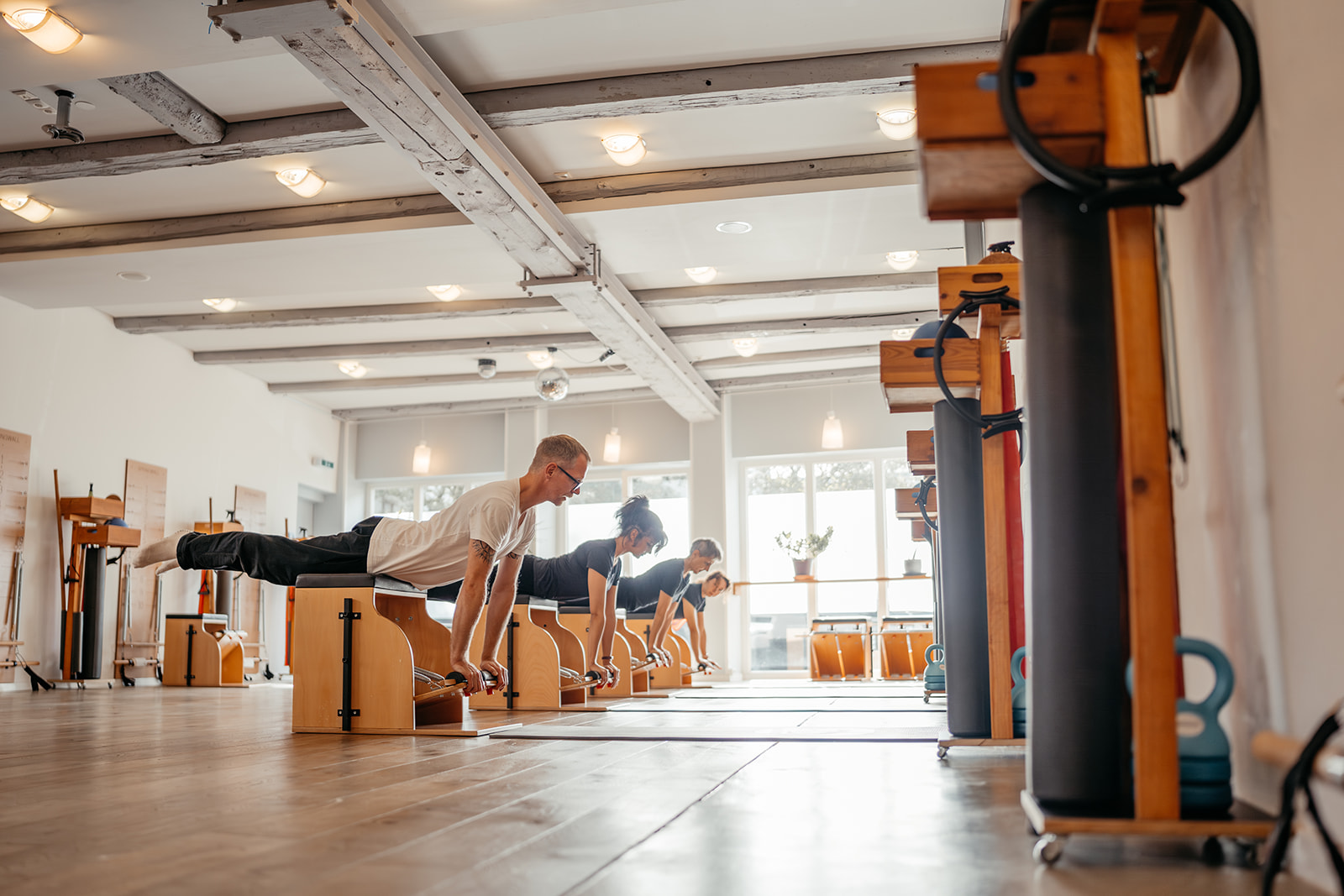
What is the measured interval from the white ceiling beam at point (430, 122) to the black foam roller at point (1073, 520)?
342 cm

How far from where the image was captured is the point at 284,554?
396 cm

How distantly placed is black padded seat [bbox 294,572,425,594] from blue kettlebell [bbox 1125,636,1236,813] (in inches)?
111

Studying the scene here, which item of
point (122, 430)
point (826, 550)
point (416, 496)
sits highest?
point (122, 430)

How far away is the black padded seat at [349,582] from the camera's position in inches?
140

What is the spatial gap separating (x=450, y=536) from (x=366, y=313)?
232 inches

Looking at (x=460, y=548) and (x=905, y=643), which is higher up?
(x=460, y=548)

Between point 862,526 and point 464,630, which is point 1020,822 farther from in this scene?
point 862,526

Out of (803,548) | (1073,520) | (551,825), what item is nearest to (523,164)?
(551,825)

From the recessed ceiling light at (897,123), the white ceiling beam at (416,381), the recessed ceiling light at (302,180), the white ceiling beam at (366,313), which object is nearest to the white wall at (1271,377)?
the recessed ceiling light at (897,123)

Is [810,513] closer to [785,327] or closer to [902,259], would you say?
[785,327]

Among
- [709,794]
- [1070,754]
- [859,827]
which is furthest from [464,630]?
[1070,754]

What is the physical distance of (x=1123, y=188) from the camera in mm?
1304

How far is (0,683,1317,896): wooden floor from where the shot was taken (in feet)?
3.95

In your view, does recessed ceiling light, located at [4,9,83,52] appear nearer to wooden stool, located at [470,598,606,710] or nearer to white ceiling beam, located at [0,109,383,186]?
white ceiling beam, located at [0,109,383,186]
